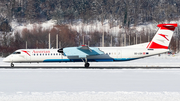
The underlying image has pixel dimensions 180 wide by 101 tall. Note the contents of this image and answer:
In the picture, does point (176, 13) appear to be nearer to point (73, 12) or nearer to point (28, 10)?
point (73, 12)

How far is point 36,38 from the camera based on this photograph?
3780 inches

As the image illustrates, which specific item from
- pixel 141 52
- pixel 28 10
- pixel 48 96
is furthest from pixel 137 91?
pixel 28 10

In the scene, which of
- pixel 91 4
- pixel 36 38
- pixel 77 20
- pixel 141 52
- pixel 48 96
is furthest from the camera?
pixel 91 4

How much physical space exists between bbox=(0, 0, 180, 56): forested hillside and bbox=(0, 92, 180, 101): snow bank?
104m

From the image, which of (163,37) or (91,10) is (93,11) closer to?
(91,10)

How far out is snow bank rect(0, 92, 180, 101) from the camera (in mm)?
12688

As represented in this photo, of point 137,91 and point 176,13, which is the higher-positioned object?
point 176,13

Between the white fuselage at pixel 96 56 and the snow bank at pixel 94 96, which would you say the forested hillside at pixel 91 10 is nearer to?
the white fuselage at pixel 96 56

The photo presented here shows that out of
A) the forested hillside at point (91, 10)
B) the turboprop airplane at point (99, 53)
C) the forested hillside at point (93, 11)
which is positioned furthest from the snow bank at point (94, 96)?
the forested hillside at point (91, 10)

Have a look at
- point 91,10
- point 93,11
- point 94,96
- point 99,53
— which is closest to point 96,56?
point 99,53

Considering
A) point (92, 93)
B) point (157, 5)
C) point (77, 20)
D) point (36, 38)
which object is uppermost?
point (157, 5)

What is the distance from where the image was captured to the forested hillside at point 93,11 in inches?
5030

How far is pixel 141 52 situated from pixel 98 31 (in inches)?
3093

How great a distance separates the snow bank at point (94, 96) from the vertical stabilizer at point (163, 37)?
19.9 metres
